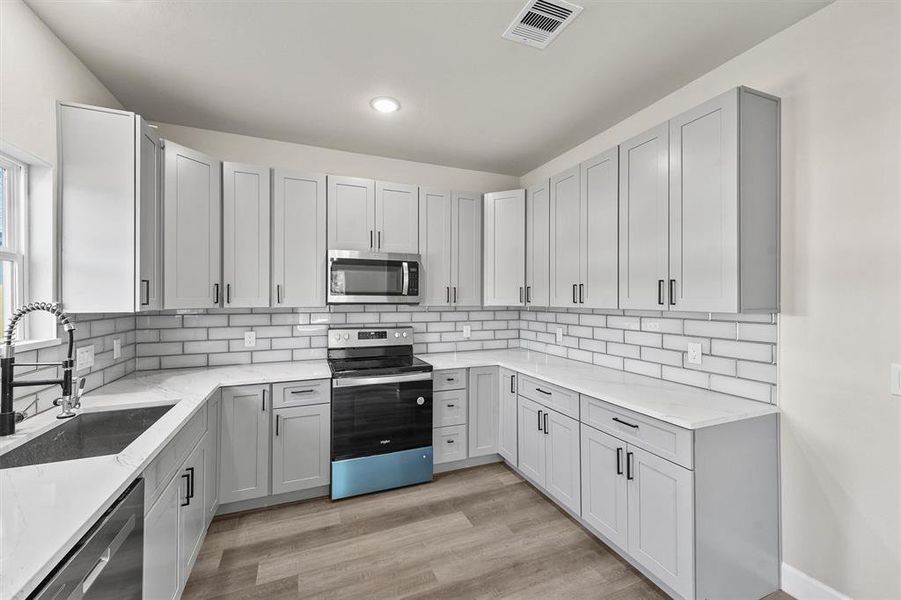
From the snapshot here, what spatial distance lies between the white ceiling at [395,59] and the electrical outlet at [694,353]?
156 cm

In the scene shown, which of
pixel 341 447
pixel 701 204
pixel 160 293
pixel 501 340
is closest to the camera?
pixel 701 204

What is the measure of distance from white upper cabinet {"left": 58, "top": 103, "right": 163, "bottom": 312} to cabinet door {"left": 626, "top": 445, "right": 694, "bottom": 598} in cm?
272

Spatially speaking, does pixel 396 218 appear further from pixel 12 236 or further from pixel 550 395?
pixel 12 236

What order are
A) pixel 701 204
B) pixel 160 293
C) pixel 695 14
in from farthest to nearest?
pixel 160 293, pixel 701 204, pixel 695 14

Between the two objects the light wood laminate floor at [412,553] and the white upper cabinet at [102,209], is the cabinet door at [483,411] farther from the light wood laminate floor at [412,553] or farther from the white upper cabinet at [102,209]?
the white upper cabinet at [102,209]

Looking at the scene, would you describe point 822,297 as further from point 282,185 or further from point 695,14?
point 282,185

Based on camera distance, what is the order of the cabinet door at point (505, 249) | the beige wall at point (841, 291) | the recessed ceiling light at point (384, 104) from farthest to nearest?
the cabinet door at point (505, 249)
the recessed ceiling light at point (384, 104)
the beige wall at point (841, 291)

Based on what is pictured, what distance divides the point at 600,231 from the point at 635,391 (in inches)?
42.3

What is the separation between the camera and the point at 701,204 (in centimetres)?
200

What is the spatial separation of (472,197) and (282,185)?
160cm

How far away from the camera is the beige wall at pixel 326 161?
9.92ft

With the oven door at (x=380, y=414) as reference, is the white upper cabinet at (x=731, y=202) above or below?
above

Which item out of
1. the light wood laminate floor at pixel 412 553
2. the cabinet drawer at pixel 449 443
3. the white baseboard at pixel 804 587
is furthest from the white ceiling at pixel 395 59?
the light wood laminate floor at pixel 412 553

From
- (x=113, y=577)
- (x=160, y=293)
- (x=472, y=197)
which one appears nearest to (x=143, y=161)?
(x=160, y=293)
